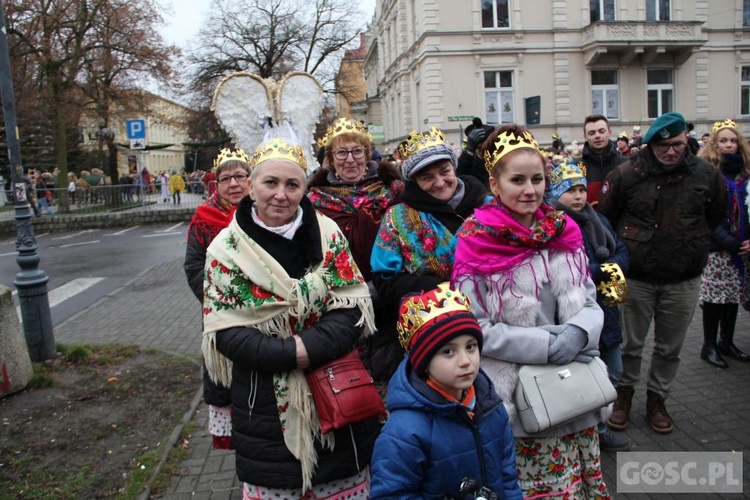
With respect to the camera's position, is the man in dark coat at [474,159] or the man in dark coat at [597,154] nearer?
the man in dark coat at [474,159]

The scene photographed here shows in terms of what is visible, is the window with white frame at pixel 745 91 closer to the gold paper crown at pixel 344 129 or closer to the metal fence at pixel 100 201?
the metal fence at pixel 100 201

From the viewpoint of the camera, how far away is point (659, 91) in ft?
98.5

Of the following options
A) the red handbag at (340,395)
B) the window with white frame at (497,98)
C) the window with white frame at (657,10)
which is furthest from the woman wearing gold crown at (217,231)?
the window with white frame at (657,10)

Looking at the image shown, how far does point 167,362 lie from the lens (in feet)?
20.5

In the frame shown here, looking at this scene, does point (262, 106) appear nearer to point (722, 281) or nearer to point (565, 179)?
point (565, 179)

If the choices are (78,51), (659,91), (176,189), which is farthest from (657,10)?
(78,51)

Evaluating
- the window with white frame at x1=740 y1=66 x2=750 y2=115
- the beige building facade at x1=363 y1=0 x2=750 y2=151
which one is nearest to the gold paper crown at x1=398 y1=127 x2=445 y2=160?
the beige building facade at x1=363 y1=0 x2=750 y2=151

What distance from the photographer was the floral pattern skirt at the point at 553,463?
8.59 ft

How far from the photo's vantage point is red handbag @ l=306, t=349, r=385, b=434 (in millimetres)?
2463

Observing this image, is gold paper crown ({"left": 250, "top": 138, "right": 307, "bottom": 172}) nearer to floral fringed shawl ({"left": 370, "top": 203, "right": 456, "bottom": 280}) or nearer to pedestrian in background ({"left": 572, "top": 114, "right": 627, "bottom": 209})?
floral fringed shawl ({"left": 370, "top": 203, "right": 456, "bottom": 280})

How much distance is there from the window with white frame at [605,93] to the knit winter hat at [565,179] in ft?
93.4

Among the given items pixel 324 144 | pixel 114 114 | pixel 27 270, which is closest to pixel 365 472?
pixel 324 144

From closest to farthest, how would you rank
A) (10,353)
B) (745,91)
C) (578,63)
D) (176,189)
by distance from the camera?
(10,353) < (176,189) < (578,63) < (745,91)

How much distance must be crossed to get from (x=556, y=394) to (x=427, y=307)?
0.70m
